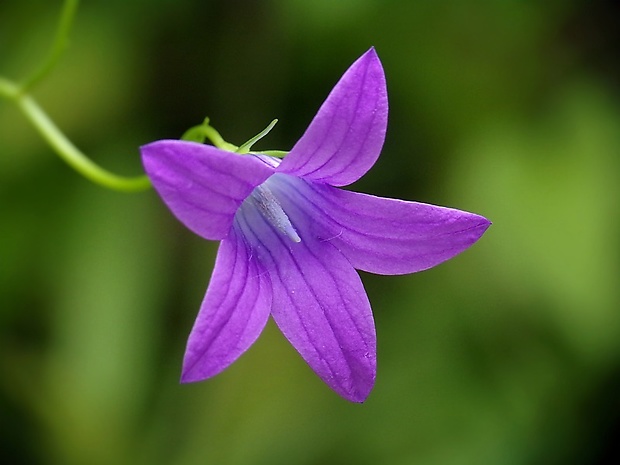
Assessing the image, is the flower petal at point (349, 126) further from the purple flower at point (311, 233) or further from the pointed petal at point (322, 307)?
the pointed petal at point (322, 307)

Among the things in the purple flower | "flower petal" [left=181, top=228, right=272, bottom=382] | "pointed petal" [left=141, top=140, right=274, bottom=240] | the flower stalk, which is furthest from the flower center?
the flower stalk

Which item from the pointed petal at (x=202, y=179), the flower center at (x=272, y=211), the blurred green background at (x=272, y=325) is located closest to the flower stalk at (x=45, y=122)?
the flower center at (x=272, y=211)

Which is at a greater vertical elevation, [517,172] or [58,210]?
[517,172]

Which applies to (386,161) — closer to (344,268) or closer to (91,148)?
(91,148)

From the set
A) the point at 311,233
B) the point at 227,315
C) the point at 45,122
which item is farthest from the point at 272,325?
the point at 227,315

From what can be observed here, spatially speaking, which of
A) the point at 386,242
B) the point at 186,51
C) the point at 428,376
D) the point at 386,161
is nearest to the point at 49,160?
the point at 186,51

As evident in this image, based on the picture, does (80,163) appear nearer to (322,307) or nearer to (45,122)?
(45,122)
